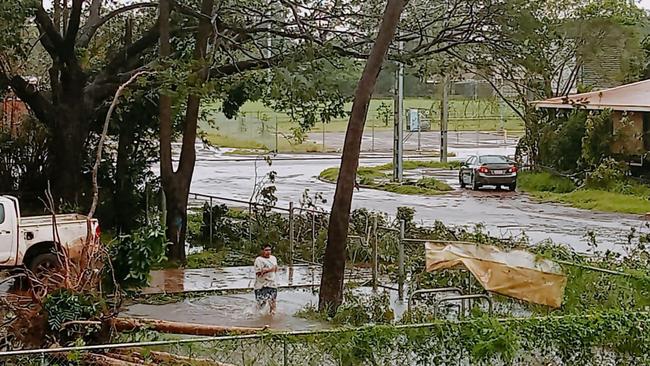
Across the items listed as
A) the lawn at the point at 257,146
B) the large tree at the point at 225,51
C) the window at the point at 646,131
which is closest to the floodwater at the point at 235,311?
the large tree at the point at 225,51

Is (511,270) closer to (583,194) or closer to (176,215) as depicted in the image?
(176,215)

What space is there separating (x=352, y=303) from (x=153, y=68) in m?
7.20

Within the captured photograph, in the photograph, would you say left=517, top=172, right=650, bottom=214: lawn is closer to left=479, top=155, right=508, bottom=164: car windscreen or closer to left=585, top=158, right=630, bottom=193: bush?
left=585, top=158, right=630, bottom=193: bush

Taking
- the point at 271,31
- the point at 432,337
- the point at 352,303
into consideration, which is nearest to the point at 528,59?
the point at 271,31

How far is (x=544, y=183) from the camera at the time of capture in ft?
131

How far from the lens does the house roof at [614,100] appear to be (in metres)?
37.7

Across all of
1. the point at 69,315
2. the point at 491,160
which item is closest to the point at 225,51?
the point at 69,315

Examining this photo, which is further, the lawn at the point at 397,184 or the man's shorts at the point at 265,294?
the lawn at the point at 397,184

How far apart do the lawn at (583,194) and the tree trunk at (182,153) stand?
48.9ft

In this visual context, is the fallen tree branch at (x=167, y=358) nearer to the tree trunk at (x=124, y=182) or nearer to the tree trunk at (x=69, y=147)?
the tree trunk at (x=69, y=147)

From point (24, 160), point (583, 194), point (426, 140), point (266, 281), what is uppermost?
point (24, 160)

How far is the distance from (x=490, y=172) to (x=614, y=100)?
552cm

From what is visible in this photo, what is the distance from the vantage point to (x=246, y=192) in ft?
123

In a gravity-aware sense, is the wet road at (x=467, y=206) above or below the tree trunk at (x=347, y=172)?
below
